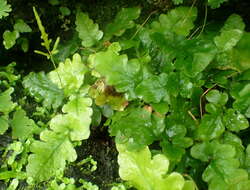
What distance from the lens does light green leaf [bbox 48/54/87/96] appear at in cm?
184

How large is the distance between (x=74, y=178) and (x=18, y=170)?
30 centimetres

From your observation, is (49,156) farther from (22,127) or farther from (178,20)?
(178,20)

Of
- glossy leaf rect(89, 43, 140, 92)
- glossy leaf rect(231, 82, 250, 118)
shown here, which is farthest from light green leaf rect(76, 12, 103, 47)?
glossy leaf rect(231, 82, 250, 118)

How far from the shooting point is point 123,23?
2.04 m

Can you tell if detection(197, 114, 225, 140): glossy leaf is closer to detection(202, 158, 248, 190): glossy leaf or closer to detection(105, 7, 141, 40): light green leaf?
detection(202, 158, 248, 190): glossy leaf

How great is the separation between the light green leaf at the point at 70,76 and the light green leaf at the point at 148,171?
0.51m

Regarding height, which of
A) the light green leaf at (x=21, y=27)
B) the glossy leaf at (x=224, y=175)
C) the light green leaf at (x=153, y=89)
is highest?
the light green leaf at (x=21, y=27)

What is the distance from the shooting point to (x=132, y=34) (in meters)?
2.09

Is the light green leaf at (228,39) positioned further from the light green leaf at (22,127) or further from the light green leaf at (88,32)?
the light green leaf at (22,127)

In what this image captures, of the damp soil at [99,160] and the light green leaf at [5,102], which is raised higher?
the light green leaf at [5,102]

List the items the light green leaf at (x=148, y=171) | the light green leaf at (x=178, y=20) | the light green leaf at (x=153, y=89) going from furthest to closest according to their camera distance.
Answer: the light green leaf at (x=178, y=20), the light green leaf at (x=153, y=89), the light green leaf at (x=148, y=171)

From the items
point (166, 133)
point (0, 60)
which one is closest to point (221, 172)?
point (166, 133)

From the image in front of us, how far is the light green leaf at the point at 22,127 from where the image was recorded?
1837mm

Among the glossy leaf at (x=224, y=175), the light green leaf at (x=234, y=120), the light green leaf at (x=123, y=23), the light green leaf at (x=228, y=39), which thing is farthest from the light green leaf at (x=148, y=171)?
the light green leaf at (x=123, y=23)
